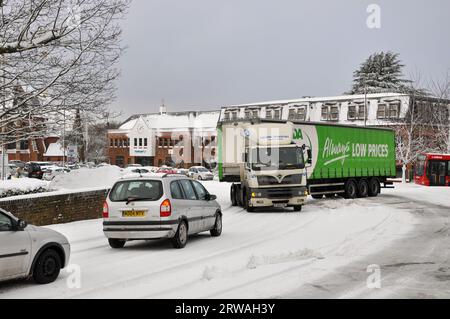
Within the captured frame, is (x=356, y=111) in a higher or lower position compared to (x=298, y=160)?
higher

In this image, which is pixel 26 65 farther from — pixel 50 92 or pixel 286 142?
pixel 286 142

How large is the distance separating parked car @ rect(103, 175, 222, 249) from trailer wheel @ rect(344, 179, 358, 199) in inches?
675

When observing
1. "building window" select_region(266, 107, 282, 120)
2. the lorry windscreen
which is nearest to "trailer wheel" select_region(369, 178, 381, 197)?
the lorry windscreen

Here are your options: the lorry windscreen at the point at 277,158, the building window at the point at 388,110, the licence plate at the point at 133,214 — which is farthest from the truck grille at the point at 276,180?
the building window at the point at 388,110

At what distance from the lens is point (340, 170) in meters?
28.6

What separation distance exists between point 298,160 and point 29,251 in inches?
601

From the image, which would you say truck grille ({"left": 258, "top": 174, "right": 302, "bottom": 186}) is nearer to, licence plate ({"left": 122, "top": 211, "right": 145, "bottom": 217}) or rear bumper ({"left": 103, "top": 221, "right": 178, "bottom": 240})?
rear bumper ({"left": 103, "top": 221, "right": 178, "bottom": 240})

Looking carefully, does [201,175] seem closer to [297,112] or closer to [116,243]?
[297,112]

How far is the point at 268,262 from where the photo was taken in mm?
10586

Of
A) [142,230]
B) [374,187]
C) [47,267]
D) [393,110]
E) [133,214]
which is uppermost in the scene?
[393,110]

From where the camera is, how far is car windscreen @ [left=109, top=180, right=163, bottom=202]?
12312 millimetres

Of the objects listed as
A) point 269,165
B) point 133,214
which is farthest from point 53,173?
point 133,214
